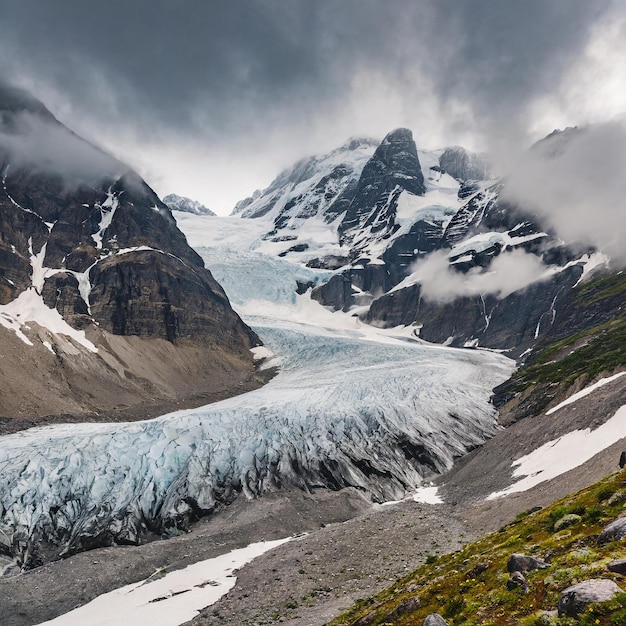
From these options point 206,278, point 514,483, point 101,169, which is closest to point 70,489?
point 514,483

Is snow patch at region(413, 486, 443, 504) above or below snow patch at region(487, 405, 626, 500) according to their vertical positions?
below

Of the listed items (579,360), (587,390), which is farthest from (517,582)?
→ (579,360)

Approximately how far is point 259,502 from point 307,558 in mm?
16806

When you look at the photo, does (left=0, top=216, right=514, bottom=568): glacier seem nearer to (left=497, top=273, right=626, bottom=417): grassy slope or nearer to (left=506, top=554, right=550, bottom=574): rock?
(left=497, top=273, right=626, bottom=417): grassy slope

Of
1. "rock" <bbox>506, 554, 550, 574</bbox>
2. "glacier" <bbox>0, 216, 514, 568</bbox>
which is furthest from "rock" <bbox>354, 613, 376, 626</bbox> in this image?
"glacier" <bbox>0, 216, 514, 568</bbox>

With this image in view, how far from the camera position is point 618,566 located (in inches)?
345

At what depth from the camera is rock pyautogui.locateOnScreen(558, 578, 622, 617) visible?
783cm

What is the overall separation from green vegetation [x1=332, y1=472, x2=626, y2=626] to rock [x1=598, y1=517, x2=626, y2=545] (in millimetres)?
319

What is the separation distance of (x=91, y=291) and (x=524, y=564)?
133 m

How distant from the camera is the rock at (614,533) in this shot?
10961 mm

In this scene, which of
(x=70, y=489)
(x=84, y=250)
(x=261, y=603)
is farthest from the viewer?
(x=84, y=250)

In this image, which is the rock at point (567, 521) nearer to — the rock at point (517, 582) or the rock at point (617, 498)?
the rock at point (617, 498)

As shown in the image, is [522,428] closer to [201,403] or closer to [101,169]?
[201,403]

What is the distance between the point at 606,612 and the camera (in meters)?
7.45
